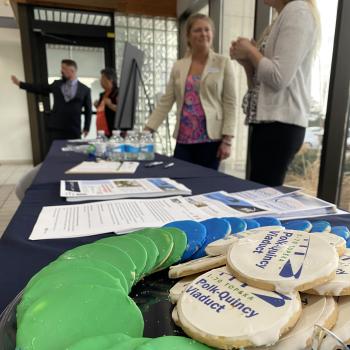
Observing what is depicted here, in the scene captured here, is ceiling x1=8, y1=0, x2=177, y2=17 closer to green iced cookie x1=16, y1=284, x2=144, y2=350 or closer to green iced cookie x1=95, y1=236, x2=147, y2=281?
green iced cookie x1=95, y1=236, x2=147, y2=281

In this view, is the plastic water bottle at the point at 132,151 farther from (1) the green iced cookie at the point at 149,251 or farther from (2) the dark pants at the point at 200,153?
(1) the green iced cookie at the point at 149,251

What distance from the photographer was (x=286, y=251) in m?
0.32

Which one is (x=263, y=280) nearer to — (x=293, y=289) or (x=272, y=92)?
(x=293, y=289)

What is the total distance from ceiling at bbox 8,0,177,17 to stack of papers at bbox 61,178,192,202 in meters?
4.05

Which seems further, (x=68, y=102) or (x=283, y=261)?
(x=68, y=102)

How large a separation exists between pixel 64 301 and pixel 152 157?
135cm

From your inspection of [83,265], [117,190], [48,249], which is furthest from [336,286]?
[117,190]

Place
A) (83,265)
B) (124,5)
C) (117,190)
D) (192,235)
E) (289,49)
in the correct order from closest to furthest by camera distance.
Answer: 1. (83,265)
2. (192,235)
3. (117,190)
4. (289,49)
5. (124,5)

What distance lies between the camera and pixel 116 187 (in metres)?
0.91

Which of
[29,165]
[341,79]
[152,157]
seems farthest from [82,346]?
[29,165]

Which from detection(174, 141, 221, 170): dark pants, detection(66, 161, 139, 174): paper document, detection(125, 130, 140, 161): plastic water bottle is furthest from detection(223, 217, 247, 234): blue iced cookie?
detection(174, 141, 221, 170): dark pants

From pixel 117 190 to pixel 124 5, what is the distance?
4.24m

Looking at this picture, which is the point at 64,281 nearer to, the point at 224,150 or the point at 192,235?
the point at 192,235

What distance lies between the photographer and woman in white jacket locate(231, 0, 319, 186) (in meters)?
1.08
